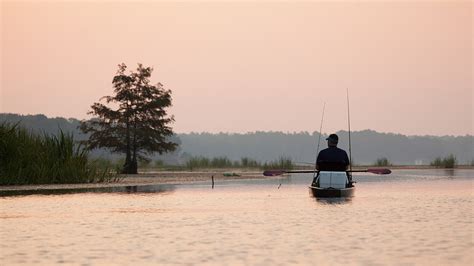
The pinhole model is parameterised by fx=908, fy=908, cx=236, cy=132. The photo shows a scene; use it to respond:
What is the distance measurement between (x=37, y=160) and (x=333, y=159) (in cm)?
1494

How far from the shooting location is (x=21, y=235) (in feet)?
65.2

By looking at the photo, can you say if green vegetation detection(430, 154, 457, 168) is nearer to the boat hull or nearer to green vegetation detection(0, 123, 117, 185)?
green vegetation detection(0, 123, 117, 185)

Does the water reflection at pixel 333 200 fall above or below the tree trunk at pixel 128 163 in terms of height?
below

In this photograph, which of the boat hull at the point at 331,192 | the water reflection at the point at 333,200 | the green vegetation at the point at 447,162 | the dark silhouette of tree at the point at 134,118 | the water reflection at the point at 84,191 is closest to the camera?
the water reflection at the point at 333,200

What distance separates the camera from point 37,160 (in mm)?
40156

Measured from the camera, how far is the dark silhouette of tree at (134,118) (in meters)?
54.6

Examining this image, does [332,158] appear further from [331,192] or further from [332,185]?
[331,192]

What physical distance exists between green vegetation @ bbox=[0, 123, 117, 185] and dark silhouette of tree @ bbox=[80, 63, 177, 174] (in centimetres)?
1168

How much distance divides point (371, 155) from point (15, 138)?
15788 cm

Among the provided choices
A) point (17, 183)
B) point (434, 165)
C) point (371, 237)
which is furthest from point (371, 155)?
point (371, 237)

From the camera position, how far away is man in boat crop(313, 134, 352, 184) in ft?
103

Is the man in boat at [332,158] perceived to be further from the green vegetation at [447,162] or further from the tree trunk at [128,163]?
the green vegetation at [447,162]

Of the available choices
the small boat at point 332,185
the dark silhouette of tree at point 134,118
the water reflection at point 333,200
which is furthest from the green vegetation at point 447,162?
the water reflection at point 333,200

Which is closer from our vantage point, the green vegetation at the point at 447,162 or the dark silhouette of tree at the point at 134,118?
the dark silhouette of tree at the point at 134,118
